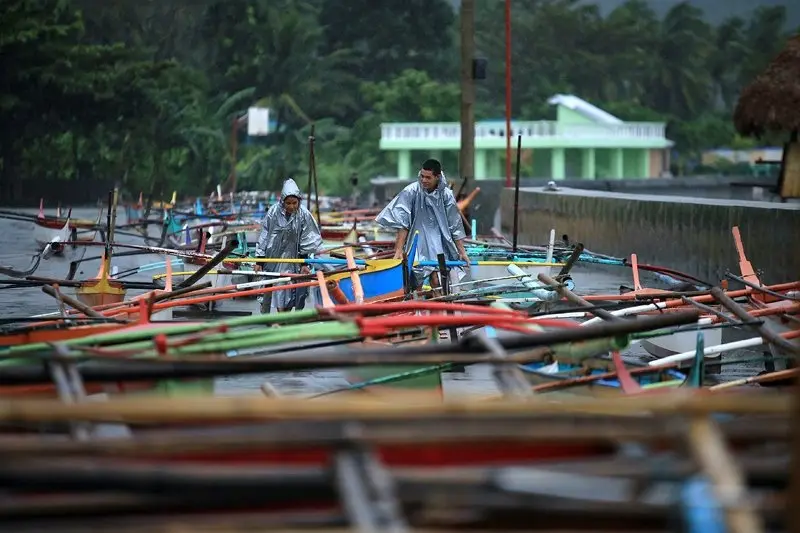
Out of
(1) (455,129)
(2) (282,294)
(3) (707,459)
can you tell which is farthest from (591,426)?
(1) (455,129)

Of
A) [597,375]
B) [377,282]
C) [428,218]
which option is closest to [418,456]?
[597,375]

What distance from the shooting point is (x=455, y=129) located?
65500mm

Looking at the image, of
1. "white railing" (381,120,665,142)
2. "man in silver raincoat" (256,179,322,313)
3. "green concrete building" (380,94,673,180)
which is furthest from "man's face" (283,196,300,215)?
"green concrete building" (380,94,673,180)

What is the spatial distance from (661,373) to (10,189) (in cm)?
5292

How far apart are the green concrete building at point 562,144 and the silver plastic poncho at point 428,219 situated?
4932 cm

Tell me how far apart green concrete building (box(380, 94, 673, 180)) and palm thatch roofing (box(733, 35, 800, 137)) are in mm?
30177

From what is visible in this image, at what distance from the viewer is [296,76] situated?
7312 centimetres

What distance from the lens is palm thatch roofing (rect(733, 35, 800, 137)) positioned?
33.7 m

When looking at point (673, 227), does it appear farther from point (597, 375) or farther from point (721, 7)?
point (721, 7)

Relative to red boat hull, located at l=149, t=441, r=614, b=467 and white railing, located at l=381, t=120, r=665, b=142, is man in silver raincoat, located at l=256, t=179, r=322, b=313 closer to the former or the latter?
red boat hull, located at l=149, t=441, r=614, b=467

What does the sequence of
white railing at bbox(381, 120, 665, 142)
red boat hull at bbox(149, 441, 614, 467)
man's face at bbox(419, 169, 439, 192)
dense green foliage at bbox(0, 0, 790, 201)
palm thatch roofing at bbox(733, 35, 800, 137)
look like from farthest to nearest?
white railing at bbox(381, 120, 665, 142), dense green foliage at bbox(0, 0, 790, 201), palm thatch roofing at bbox(733, 35, 800, 137), man's face at bbox(419, 169, 439, 192), red boat hull at bbox(149, 441, 614, 467)

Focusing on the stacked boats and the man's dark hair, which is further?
the man's dark hair

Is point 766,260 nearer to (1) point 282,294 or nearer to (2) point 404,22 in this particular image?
(1) point 282,294

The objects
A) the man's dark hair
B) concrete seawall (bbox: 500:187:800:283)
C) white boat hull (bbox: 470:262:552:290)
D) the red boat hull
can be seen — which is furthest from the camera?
concrete seawall (bbox: 500:187:800:283)
